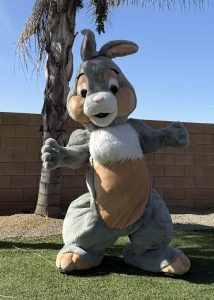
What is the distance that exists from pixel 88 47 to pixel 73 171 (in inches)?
166

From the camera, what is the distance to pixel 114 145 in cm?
393

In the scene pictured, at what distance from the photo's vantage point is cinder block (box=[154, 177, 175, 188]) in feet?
29.1

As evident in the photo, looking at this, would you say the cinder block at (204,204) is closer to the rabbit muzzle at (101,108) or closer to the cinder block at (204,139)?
the cinder block at (204,139)

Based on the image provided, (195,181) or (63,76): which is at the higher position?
(63,76)

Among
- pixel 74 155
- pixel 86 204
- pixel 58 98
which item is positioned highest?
pixel 58 98

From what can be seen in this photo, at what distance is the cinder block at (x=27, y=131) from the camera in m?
7.88

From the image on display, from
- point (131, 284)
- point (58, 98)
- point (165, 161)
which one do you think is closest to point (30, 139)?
point (58, 98)

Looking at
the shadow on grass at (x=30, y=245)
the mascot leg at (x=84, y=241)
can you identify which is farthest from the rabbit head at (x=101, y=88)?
the shadow on grass at (x=30, y=245)

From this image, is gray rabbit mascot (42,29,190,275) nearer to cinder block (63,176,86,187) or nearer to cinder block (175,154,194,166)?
cinder block (63,176,86,187)

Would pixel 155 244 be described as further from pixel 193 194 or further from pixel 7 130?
pixel 193 194

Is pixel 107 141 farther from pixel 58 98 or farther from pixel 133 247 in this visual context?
pixel 58 98

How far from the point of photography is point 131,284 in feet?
12.0

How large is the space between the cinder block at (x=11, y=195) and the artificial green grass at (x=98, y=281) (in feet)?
9.65

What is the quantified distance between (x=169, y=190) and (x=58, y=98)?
333 centimetres
